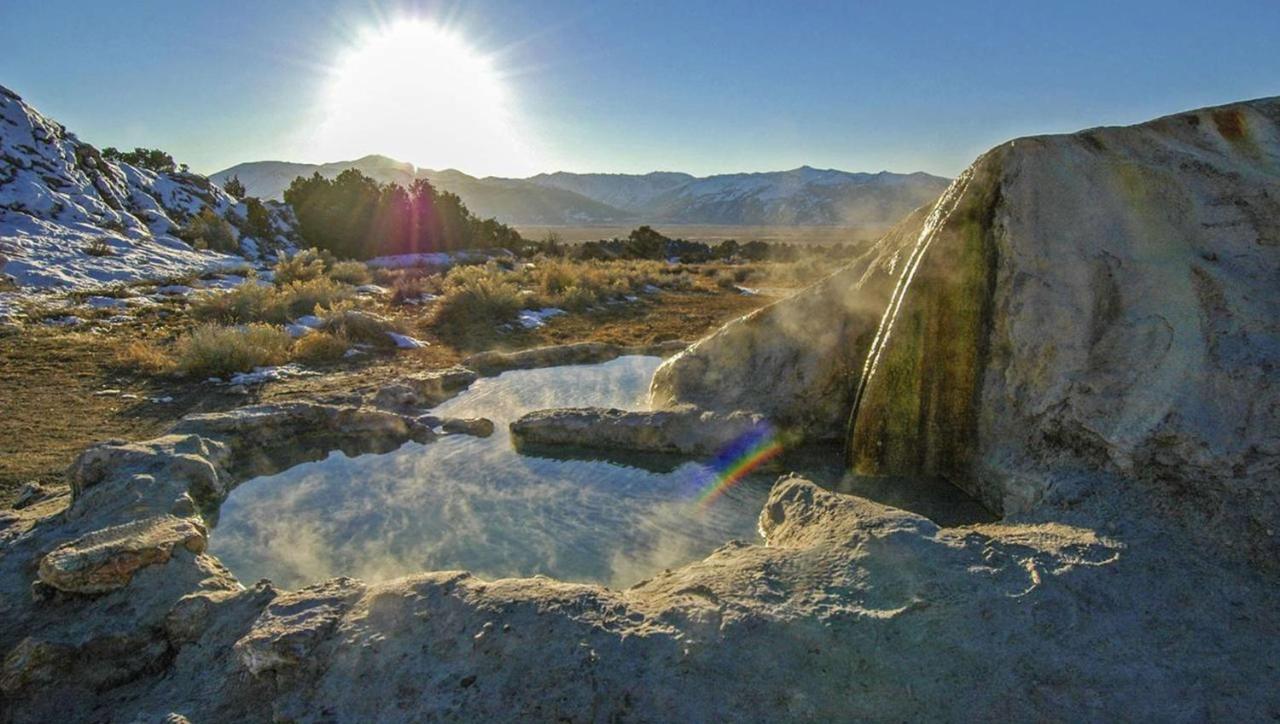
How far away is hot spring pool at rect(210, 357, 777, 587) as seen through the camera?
14.3ft

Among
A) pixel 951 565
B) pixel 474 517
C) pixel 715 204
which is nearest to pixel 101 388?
pixel 474 517

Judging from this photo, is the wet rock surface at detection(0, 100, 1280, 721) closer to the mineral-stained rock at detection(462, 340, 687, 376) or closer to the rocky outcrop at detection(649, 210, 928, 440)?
the rocky outcrop at detection(649, 210, 928, 440)

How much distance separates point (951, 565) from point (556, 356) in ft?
25.6

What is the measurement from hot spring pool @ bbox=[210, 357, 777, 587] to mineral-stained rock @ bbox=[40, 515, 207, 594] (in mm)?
548

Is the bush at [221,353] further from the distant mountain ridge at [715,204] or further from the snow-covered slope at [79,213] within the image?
the distant mountain ridge at [715,204]

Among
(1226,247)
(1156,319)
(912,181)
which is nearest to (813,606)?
(1156,319)

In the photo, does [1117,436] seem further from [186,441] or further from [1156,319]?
[186,441]

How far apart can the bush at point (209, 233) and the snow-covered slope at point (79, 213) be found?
1.38ft

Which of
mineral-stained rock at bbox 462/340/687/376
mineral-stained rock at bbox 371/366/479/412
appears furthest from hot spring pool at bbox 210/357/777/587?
mineral-stained rock at bbox 462/340/687/376

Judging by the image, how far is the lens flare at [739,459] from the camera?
5.67m

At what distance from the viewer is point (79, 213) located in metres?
18.4

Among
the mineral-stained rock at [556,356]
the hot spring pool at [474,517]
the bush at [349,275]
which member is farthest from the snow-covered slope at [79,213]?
the hot spring pool at [474,517]

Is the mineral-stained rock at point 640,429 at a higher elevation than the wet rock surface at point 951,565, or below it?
below

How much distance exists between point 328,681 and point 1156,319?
5.25 m
